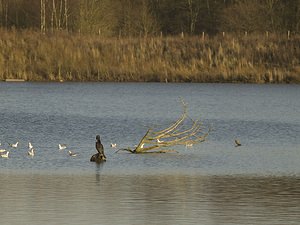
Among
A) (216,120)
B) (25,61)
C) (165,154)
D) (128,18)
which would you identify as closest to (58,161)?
(165,154)

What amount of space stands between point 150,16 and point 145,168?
51642 millimetres

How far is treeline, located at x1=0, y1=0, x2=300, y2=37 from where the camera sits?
2419 inches

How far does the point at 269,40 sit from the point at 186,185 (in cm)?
3635

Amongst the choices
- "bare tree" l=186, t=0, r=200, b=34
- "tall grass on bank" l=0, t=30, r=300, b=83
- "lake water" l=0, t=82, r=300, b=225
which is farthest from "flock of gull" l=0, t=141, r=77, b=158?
"bare tree" l=186, t=0, r=200, b=34

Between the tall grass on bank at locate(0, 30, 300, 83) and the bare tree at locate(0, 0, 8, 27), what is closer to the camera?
the tall grass on bank at locate(0, 30, 300, 83)

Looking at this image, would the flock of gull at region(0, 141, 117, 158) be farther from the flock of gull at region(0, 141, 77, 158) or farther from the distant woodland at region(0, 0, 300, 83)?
the distant woodland at region(0, 0, 300, 83)

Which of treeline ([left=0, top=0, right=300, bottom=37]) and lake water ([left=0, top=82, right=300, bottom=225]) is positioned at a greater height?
treeline ([left=0, top=0, right=300, bottom=37])

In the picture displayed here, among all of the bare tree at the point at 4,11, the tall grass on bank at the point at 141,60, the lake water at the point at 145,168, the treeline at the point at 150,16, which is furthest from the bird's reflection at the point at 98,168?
the bare tree at the point at 4,11

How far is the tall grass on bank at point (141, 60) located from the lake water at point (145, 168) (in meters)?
9.13

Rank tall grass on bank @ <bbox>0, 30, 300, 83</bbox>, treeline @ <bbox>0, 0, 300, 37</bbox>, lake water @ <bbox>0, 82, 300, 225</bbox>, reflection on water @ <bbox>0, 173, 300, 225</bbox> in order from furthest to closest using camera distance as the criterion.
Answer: treeline @ <bbox>0, 0, 300, 37</bbox>, tall grass on bank @ <bbox>0, 30, 300, 83</bbox>, lake water @ <bbox>0, 82, 300, 225</bbox>, reflection on water @ <bbox>0, 173, 300, 225</bbox>

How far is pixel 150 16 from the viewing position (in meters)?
70.9

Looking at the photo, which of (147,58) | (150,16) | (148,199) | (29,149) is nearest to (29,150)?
(29,149)

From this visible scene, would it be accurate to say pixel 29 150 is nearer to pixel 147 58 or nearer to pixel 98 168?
pixel 98 168

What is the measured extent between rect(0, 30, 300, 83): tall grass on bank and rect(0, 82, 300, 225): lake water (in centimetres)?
913
